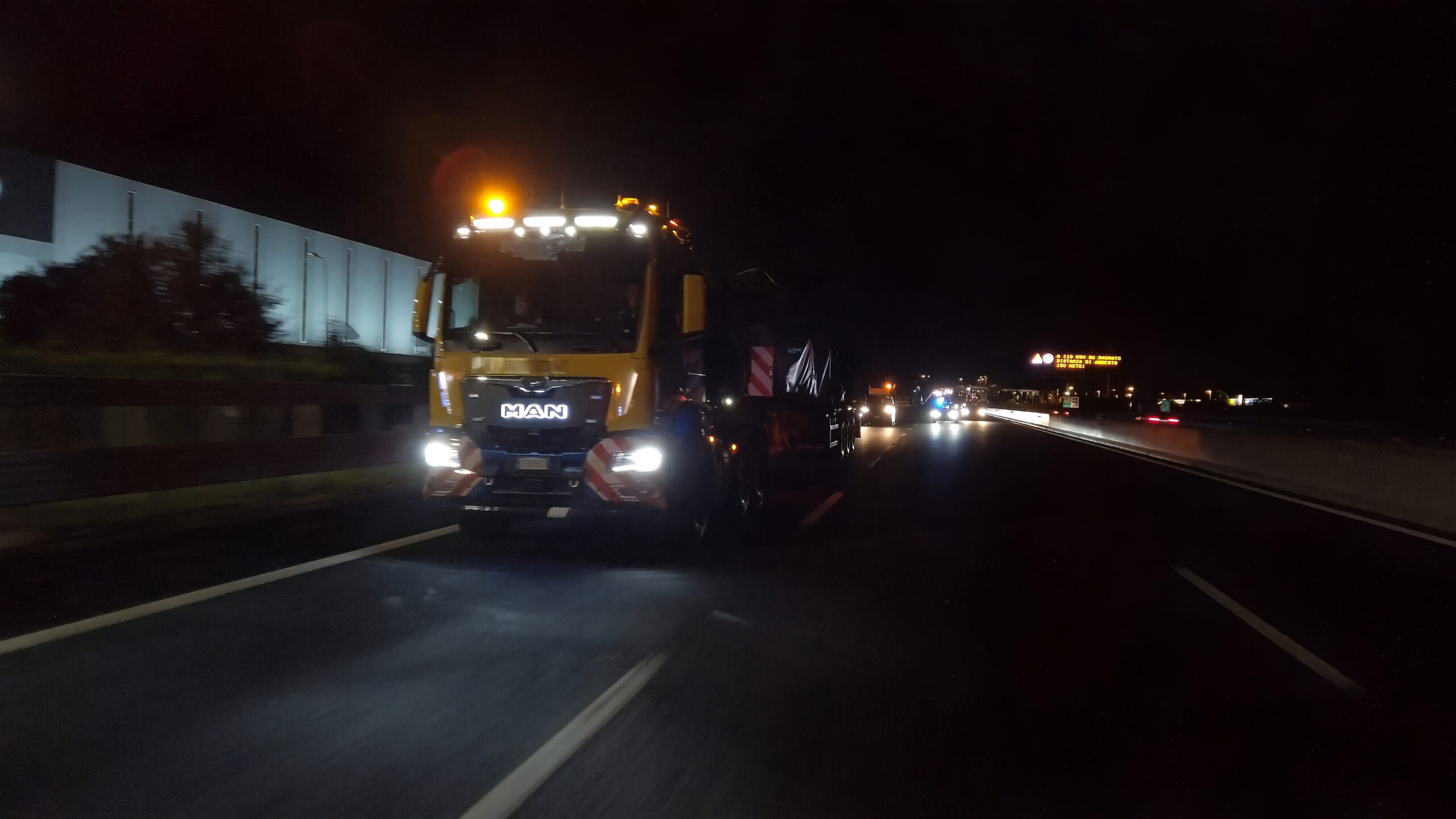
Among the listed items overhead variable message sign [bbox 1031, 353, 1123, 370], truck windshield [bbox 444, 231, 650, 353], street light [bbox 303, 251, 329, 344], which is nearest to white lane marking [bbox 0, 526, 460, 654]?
truck windshield [bbox 444, 231, 650, 353]

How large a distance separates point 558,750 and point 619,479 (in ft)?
17.1

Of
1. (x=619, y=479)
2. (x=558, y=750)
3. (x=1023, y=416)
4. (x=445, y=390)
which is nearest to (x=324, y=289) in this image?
(x=445, y=390)

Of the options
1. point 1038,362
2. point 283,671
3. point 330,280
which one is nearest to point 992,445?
point 330,280

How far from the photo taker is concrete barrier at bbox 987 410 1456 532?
52.3 ft

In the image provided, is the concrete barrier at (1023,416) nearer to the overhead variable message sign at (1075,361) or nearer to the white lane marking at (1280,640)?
the overhead variable message sign at (1075,361)

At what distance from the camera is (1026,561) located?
36.7 feet

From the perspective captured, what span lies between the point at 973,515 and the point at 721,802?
10889mm

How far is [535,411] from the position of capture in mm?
10430

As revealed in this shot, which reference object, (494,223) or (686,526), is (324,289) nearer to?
(494,223)

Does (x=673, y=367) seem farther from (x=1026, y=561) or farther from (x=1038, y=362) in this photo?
(x=1038, y=362)

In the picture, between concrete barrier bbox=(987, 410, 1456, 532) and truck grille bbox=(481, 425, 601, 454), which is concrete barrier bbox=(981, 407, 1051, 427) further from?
truck grille bbox=(481, 425, 601, 454)

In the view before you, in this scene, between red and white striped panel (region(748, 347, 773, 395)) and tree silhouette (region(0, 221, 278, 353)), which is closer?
red and white striped panel (region(748, 347, 773, 395))

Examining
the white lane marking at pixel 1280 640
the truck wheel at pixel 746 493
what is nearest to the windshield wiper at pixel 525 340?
the truck wheel at pixel 746 493

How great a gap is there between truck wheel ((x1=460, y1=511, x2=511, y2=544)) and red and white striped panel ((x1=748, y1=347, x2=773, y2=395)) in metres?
3.81
